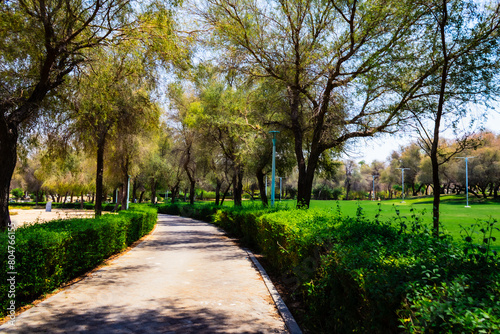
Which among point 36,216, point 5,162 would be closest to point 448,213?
point 5,162

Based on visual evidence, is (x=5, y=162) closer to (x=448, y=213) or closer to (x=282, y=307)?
(x=282, y=307)

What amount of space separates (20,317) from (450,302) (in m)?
5.21

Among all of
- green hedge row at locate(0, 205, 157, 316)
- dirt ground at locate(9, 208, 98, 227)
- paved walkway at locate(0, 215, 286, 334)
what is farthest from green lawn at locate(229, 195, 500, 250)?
dirt ground at locate(9, 208, 98, 227)

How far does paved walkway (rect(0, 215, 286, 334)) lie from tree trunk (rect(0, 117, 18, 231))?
271 cm

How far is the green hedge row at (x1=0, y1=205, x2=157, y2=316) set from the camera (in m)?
5.26

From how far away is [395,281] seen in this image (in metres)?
2.72

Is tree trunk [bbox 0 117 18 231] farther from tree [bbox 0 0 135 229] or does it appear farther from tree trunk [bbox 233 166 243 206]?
tree trunk [bbox 233 166 243 206]

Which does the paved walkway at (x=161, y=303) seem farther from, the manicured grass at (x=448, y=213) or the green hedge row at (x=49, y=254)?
the manicured grass at (x=448, y=213)

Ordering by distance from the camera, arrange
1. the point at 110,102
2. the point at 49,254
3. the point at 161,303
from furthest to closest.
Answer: the point at 110,102 < the point at 49,254 < the point at 161,303

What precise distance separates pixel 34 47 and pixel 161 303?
762 centimetres

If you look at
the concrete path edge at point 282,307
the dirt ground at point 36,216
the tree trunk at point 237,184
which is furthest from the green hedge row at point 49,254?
the tree trunk at point 237,184

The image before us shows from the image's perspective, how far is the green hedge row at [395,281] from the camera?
7.17 ft

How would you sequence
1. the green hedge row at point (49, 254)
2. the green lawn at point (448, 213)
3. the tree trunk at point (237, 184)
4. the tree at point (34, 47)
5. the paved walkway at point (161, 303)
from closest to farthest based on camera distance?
the paved walkway at point (161, 303) → the green hedge row at point (49, 254) → the green lawn at point (448, 213) → the tree at point (34, 47) → the tree trunk at point (237, 184)

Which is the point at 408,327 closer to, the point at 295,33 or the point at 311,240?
the point at 311,240
